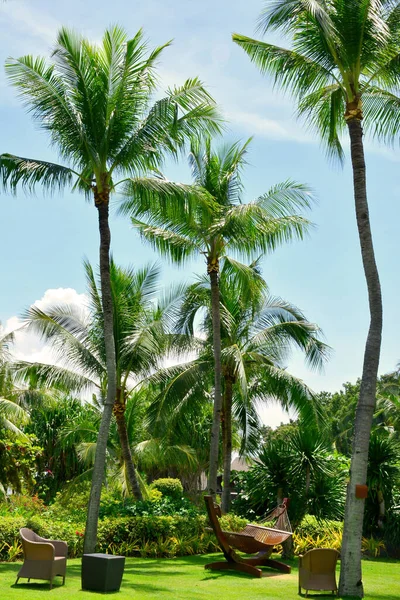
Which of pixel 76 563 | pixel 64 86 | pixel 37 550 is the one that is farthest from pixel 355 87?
pixel 76 563

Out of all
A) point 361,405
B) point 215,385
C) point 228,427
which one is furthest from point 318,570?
point 228,427

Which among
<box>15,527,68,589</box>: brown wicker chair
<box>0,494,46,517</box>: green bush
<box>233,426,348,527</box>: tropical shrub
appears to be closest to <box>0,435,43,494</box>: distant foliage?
<box>0,494,46,517</box>: green bush

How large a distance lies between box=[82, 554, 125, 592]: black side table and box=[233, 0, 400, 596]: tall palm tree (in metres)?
3.14

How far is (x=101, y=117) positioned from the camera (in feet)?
45.9

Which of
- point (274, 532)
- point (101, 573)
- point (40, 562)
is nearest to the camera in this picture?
point (101, 573)

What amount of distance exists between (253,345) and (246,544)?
7.82 metres

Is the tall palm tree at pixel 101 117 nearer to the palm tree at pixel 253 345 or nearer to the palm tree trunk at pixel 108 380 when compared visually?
the palm tree trunk at pixel 108 380

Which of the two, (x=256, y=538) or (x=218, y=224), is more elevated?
(x=218, y=224)

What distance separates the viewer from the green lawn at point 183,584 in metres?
9.60

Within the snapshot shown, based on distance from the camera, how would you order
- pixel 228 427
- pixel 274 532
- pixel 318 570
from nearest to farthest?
pixel 318 570 < pixel 274 532 < pixel 228 427

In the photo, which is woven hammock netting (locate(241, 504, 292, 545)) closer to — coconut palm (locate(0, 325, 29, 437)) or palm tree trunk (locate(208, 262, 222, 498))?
palm tree trunk (locate(208, 262, 222, 498))

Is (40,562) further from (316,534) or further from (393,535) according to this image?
(393,535)

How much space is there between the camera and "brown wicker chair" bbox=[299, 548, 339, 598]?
10141mm

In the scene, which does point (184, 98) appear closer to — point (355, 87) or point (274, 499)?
point (355, 87)
